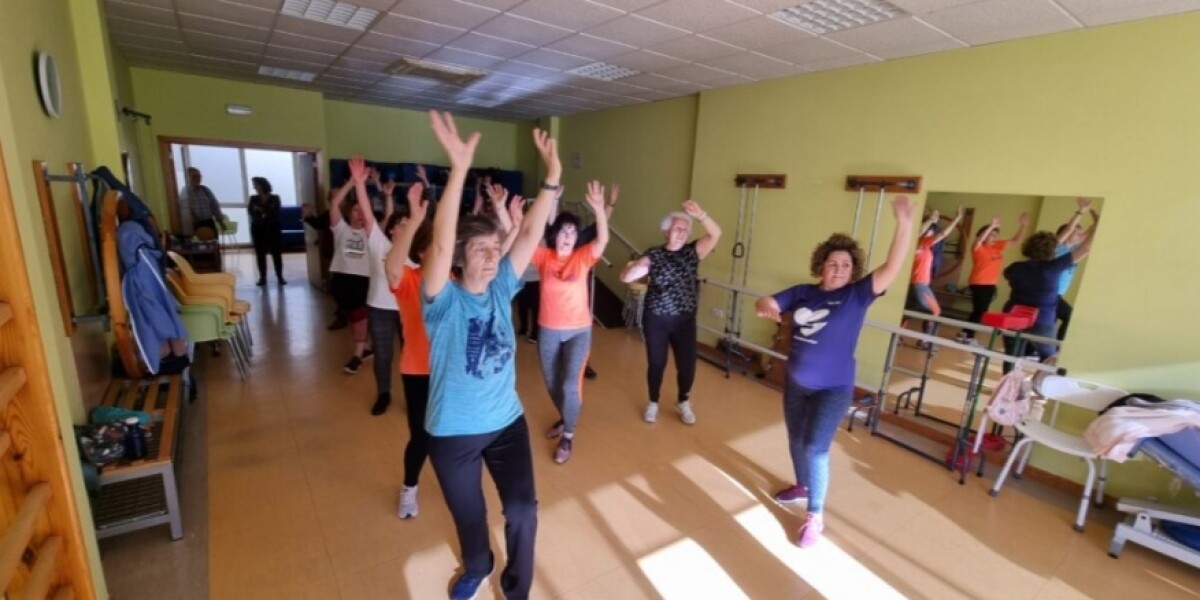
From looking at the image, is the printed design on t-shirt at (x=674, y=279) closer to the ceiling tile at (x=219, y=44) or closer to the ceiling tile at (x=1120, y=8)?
the ceiling tile at (x=1120, y=8)

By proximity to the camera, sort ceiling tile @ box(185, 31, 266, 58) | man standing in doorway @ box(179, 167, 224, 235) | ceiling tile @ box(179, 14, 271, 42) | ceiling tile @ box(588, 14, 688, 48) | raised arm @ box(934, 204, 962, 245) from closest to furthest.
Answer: ceiling tile @ box(588, 14, 688, 48) → raised arm @ box(934, 204, 962, 245) → ceiling tile @ box(179, 14, 271, 42) → ceiling tile @ box(185, 31, 266, 58) → man standing in doorway @ box(179, 167, 224, 235)

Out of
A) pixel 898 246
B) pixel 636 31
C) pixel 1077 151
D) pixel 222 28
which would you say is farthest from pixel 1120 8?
pixel 222 28

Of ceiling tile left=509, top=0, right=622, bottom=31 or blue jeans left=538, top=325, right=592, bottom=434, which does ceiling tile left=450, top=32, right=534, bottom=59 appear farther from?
blue jeans left=538, top=325, right=592, bottom=434

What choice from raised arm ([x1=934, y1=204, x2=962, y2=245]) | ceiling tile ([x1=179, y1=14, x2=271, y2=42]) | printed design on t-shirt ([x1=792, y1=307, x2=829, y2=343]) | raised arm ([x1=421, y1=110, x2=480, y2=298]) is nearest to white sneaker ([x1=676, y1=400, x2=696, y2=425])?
printed design on t-shirt ([x1=792, y1=307, x2=829, y2=343])

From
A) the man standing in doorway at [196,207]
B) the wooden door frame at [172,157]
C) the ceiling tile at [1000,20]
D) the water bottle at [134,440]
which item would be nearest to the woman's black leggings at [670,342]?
the ceiling tile at [1000,20]

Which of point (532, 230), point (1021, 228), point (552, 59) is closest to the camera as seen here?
point (532, 230)

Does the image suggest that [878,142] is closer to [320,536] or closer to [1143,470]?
[1143,470]

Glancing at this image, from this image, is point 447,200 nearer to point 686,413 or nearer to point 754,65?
point 686,413

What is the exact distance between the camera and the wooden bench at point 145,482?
7.16 feet

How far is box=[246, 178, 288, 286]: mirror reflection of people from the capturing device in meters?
6.94

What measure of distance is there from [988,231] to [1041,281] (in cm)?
47

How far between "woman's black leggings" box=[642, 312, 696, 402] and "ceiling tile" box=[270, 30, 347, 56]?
146 inches

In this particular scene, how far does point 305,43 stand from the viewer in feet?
15.1

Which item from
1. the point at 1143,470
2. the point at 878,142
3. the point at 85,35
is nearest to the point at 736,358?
the point at 878,142
